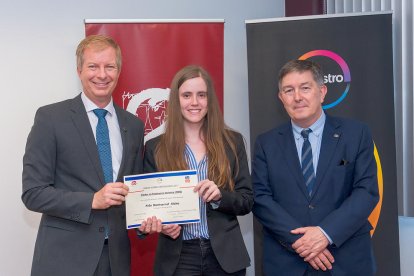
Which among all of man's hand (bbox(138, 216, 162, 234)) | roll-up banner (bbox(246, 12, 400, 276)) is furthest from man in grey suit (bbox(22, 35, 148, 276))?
roll-up banner (bbox(246, 12, 400, 276))

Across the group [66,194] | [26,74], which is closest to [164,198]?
[66,194]

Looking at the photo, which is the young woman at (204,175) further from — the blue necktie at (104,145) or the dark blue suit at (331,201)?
the blue necktie at (104,145)

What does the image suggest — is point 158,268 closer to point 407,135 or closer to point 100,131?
point 100,131

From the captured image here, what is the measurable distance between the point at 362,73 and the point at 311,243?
5.43 feet

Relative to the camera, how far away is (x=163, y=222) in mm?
2477

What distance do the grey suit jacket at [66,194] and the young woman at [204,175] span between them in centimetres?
27

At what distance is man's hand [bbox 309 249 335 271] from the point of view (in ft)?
8.25

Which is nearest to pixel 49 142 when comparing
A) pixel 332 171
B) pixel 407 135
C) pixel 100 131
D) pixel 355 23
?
pixel 100 131

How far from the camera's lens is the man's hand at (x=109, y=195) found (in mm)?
2303

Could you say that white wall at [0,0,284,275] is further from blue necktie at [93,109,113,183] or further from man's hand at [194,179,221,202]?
man's hand at [194,179,221,202]

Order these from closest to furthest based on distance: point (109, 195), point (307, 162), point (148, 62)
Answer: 1. point (109, 195)
2. point (307, 162)
3. point (148, 62)

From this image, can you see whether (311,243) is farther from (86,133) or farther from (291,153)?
(86,133)

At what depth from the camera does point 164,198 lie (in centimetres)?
247

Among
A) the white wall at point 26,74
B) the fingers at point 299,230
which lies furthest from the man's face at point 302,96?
the white wall at point 26,74
